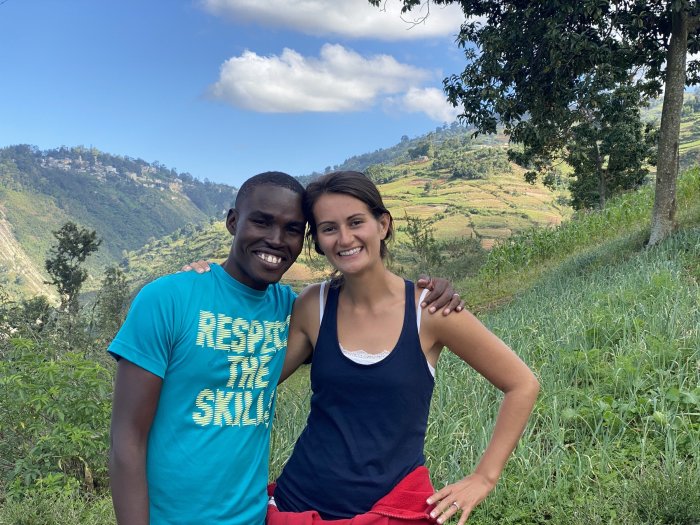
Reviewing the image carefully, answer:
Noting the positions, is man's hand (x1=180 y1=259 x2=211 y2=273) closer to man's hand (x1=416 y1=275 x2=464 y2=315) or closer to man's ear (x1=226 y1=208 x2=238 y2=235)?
man's ear (x1=226 y1=208 x2=238 y2=235)

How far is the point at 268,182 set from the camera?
1.69 m

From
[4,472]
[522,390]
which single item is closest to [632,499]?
[522,390]

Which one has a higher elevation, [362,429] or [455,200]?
[455,200]

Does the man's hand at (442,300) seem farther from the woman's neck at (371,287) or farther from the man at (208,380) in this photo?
the man at (208,380)

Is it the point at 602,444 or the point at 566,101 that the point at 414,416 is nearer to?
the point at 602,444

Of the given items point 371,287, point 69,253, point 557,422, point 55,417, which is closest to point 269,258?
point 371,287

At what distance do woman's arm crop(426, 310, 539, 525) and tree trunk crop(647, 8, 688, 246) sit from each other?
7.38 meters

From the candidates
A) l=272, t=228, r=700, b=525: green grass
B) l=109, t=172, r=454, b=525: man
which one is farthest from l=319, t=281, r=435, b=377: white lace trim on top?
l=272, t=228, r=700, b=525: green grass

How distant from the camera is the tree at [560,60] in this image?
755 cm

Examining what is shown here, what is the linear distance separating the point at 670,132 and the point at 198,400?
8448mm

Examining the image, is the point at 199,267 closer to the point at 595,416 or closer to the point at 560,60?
the point at 595,416

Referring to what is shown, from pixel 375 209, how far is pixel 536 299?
587 centimetres

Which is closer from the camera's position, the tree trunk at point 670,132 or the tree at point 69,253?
the tree trunk at point 670,132

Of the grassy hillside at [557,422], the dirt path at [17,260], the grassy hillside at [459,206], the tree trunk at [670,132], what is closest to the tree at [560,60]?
the tree trunk at [670,132]
